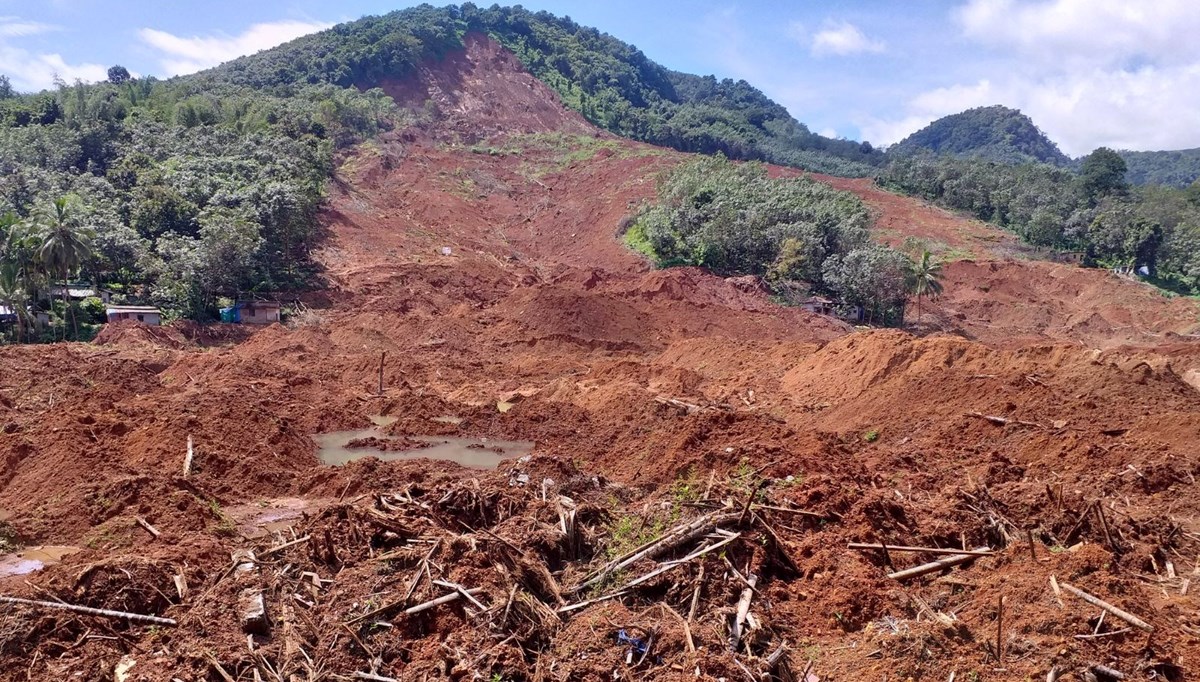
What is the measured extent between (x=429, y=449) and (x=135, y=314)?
1689 cm

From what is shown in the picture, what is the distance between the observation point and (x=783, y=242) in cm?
3878

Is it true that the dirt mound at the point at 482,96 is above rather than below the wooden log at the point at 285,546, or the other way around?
above

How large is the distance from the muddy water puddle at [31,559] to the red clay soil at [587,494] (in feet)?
0.92

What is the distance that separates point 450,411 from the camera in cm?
2127

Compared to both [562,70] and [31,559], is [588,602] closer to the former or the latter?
[31,559]

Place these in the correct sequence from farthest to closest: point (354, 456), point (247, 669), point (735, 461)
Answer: point (354, 456)
point (735, 461)
point (247, 669)

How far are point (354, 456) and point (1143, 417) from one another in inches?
703

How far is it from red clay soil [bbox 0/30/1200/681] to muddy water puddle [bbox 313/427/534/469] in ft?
1.69

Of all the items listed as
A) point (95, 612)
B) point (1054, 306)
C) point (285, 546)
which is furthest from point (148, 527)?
point (1054, 306)

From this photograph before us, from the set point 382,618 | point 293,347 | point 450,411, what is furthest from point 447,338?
point 382,618

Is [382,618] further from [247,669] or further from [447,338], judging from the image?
[447,338]

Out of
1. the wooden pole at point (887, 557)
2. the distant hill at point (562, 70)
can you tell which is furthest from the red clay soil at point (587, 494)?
the distant hill at point (562, 70)

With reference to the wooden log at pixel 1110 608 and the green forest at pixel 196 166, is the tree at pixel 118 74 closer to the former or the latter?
the green forest at pixel 196 166

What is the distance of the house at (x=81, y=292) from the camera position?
97.1 feet
